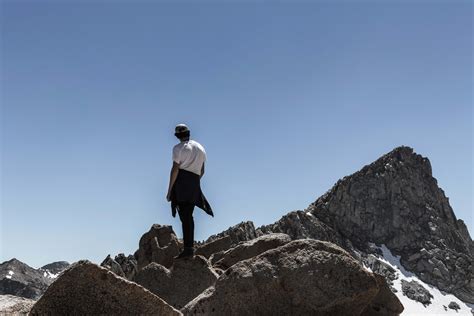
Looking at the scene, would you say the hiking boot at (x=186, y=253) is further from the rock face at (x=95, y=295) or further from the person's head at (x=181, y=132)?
the rock face at (x=95, y=295)

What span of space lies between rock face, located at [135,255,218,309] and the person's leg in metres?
0.47

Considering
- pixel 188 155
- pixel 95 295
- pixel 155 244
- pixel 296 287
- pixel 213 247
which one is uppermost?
pixel 155 244

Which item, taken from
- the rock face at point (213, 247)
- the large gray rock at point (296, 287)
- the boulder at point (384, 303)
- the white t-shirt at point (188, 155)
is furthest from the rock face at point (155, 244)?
the large gray rock at point (296, 287)

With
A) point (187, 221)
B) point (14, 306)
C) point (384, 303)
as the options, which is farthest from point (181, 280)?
point (14, 306)

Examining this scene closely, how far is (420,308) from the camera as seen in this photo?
651 feet

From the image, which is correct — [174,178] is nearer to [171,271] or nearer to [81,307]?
[171,271]

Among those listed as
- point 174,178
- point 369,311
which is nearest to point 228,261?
point 174,178

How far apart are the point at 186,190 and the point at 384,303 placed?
479 cm

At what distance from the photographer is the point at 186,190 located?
1284 cm

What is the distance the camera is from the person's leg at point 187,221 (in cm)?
1291

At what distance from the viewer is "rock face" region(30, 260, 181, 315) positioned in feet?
23.4

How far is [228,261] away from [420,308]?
201 meters

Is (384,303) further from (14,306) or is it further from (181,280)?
(14,306)

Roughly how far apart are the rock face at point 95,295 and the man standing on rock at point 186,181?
5.58 metres
